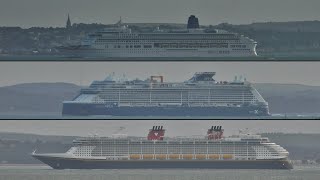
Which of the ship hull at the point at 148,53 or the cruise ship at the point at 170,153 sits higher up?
the ship hull at the point at 148,53

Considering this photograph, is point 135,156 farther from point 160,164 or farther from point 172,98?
point 172,98

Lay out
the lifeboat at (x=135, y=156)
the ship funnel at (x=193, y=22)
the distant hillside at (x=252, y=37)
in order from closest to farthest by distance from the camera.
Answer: the distant hillside at (x=252, y=37)
the ship funnel at (x=193, y=22)
the lifeboat at (x=135, y=156)

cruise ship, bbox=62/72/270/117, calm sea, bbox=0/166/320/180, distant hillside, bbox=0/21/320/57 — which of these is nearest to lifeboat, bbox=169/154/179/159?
calm sea, bbox=0/166/320/180

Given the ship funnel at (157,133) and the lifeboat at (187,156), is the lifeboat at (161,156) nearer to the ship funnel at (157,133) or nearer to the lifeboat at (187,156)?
the lifeboat at (187,156)

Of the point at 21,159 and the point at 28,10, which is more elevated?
the point at 28,10

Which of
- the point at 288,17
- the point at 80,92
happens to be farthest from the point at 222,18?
the point at 80,92

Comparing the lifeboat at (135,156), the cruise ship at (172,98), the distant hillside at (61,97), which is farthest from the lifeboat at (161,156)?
the distant hillside at (61,97)

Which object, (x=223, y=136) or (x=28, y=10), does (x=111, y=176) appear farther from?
(x=28, y=10)
